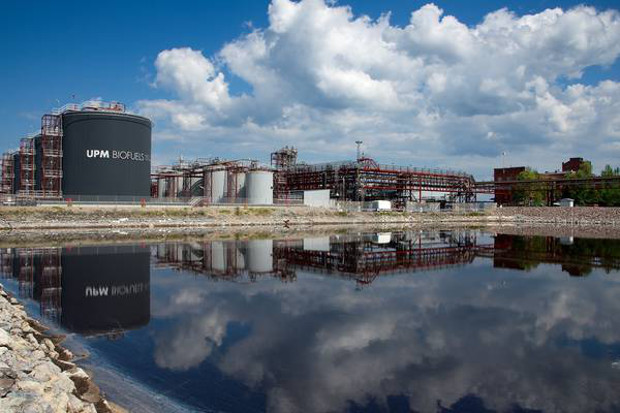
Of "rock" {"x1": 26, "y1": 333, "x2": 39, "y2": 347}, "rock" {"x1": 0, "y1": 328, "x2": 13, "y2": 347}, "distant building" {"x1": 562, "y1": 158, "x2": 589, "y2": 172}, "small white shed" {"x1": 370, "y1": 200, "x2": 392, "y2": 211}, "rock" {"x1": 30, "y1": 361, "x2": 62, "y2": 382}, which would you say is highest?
"distant building" {"x1": 562, "y1": 158, "x2": 589, "y2": 172}

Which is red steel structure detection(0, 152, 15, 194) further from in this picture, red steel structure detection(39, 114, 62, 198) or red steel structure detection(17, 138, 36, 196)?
red steel structure detection(39, 114, 62, 198)

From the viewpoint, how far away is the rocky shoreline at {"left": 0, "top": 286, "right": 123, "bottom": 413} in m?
6.15

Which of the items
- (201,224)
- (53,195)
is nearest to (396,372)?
(201,224)

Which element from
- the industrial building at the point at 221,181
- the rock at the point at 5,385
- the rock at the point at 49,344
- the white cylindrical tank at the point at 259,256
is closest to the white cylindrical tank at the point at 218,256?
the white cylindrical tank at the point at 259,256

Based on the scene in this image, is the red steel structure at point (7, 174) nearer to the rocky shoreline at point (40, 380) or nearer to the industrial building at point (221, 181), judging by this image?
the industrial building at point (221, 181)

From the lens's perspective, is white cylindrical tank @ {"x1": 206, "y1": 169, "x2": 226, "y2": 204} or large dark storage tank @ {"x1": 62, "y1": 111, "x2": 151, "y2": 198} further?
white cylindrical tank @ {"x1": 206, "y1": 169, "x2": 226, "y2": 204}

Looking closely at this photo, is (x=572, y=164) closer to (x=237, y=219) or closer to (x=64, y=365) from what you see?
(x=237, y=219)

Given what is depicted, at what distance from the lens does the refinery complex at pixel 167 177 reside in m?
48.1

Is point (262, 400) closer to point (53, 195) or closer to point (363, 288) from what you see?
point (363, 288)

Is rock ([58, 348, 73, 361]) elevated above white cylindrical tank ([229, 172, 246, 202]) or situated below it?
below

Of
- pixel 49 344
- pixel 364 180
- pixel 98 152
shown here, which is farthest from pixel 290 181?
pixel 49 344

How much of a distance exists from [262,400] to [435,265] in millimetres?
21281

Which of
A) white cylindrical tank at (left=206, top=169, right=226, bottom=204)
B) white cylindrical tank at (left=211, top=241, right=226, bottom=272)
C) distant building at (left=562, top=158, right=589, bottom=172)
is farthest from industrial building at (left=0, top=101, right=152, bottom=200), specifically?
distant building at (left=562, top=158, right=589, bottom=172)

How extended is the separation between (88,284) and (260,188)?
45832 millimetres
